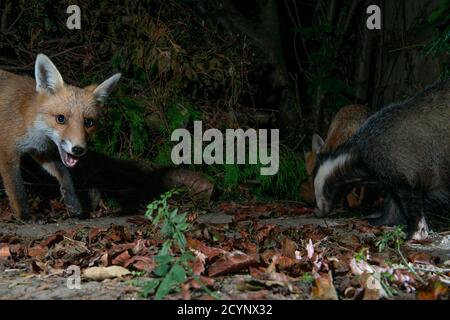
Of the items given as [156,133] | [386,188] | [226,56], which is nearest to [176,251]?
[386,188]

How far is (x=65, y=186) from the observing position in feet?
21.4

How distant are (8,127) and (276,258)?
3794 millimetres

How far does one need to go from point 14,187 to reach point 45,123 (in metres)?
0.81

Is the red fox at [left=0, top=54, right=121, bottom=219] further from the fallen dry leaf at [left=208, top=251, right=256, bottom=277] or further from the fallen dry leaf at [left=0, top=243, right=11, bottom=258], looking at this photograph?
the fallen dry leaf at [left=208, top=251, right=256, bottom=277]

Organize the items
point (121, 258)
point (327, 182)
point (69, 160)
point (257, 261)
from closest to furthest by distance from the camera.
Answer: point (257, 261) < point (121, 258) < point (69, 160) < point (327, 182)

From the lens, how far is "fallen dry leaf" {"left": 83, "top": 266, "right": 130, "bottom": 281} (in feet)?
12.2

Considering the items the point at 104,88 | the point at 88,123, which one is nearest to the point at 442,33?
the point at 104,88

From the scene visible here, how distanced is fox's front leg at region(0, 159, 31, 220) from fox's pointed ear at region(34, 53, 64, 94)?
903 millimetres

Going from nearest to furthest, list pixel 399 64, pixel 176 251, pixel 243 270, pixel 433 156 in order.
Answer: pixel 243 270
pixel 176 251
pixel 433 156
pixel 399 64

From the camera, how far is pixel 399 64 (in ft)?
34.1

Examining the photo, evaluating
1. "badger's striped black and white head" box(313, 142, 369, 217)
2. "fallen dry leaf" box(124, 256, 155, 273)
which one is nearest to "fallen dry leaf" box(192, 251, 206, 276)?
"fallen dry leaf" box(124, 256, 155, 273)

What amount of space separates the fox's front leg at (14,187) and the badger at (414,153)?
3.67 meters

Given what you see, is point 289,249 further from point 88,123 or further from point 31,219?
point 31,219
